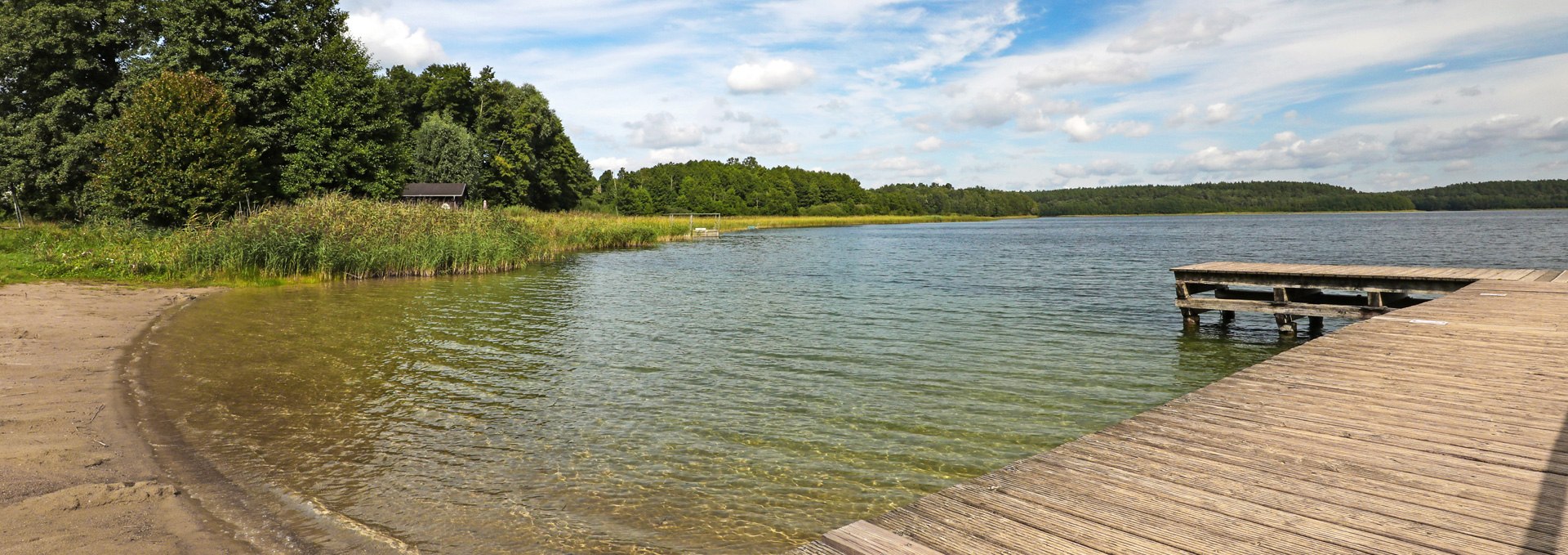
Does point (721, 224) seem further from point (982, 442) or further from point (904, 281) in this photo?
point (982, 442)

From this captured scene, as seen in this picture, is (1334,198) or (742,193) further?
(1334,198)

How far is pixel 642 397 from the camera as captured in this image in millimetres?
9156

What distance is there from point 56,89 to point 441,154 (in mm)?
22757

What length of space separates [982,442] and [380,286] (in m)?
18.4

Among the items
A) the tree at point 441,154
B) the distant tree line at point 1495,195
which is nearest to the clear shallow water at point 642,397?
the tree at point 441,154

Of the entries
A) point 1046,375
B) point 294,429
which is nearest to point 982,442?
point 1046,375

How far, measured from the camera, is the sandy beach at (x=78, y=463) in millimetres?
4664

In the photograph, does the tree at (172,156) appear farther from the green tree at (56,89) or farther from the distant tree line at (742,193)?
the distant tree line at (742,193)

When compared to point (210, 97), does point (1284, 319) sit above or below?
below

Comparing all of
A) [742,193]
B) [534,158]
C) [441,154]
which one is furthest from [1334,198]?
[441,154]

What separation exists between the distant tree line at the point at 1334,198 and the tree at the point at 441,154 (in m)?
174

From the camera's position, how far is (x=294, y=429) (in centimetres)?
748

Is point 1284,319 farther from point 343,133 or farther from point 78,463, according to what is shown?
point 343,133

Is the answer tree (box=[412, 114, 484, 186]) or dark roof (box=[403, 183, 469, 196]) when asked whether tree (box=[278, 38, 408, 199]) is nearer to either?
dark roof (box=[403, 183, 469, 196])
